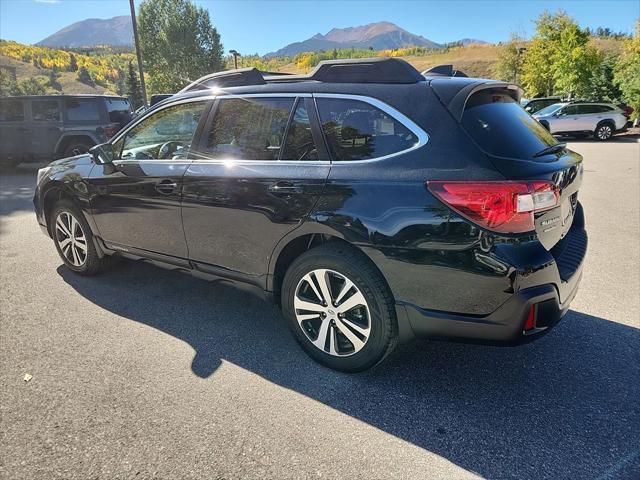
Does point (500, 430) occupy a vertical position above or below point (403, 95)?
below

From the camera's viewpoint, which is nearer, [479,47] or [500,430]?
[500,430]

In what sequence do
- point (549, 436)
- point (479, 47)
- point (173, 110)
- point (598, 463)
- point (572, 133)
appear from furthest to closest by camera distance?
point (479, 47) → point (572, 133) → point (173, 110) → point (549, 436) → point (598, 463)

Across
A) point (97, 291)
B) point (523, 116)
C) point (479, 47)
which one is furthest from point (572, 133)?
point (479, 47)

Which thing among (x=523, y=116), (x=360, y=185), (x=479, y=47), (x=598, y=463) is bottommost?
(x=598, y=463)

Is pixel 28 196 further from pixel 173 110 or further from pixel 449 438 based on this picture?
pixel 449 438

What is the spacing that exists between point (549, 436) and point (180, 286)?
10.5 ft

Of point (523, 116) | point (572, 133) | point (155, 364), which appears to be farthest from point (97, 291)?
point (572, 133)

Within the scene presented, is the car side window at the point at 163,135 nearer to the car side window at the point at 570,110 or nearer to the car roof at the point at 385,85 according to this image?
the car roof at the point at 385,85

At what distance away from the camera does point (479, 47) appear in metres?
91.3

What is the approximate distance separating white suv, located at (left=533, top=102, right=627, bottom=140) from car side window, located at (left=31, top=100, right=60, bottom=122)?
1708cm

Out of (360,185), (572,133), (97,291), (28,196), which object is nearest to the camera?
(360,185)

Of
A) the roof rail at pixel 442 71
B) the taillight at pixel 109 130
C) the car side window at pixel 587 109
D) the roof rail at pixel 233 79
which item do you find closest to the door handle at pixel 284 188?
the roof rail at pixel 233 79

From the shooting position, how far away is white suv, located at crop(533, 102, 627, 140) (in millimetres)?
17969

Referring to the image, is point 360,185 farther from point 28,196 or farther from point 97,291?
point 28,196
